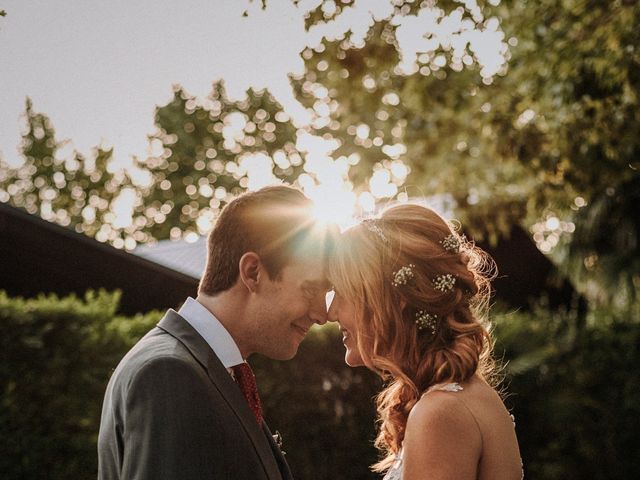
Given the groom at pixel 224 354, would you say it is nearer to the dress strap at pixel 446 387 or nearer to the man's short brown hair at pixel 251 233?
the man's short brown hair at pixel 251 233

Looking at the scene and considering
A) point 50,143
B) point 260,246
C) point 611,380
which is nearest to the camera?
point 260,246

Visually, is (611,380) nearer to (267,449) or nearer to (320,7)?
(320,7)

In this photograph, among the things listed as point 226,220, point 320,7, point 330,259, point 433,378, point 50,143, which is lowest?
point 50,143

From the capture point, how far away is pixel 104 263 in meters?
15.7

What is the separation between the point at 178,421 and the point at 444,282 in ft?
5.82

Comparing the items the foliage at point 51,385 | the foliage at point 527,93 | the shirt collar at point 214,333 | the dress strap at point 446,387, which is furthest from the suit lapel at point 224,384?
the foliage at point 51,385

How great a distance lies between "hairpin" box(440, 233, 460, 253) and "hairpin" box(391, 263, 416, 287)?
24 cm

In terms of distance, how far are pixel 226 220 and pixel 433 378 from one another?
1.19 m

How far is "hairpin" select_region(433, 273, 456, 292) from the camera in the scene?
3850 millimetres

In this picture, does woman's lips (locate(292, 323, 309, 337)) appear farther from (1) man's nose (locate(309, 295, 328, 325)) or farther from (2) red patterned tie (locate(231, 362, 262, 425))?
(2) red patterned tie (locate(231, 362, 262, 425))

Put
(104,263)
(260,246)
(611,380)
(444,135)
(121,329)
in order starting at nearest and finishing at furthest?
1. (260,246)
2. (121,329)
3. (611,380)
4. (444,135)
5. (104,263)

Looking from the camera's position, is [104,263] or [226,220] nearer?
[226,220]

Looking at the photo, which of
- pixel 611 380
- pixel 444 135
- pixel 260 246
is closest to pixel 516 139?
pixel 444 135

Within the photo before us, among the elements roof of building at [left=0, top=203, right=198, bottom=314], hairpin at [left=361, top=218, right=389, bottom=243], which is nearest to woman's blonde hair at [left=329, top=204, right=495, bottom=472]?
hairpin at [left=361, top=218, right=389, bottom=243]
